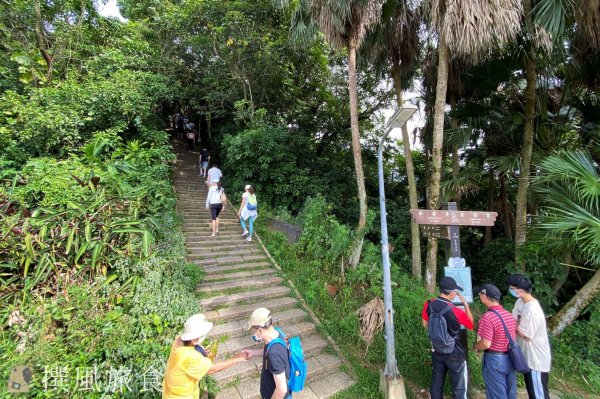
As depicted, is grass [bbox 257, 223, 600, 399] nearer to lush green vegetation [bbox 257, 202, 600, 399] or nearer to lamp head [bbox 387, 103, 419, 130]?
lush green vegetation [bbox 257, 202, 600, 399]

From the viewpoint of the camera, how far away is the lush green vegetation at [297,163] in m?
3.79

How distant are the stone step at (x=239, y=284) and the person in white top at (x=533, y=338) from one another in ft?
13.4

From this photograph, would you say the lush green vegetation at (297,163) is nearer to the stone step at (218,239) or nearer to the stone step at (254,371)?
the stone step at (254,371)

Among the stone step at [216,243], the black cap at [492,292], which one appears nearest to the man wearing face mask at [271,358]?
the black cap at [492,292]

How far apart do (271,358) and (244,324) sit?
8.21ft

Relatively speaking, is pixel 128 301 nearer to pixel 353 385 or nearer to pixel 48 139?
pixel 353 385

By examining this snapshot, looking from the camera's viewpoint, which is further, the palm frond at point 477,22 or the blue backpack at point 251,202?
the blue backpack at point 251,202

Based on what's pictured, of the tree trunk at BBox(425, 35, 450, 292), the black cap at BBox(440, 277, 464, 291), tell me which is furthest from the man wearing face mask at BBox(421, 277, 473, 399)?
the tree trunk at BBox(425, 35, 450, 292)

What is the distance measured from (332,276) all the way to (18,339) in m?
4.90

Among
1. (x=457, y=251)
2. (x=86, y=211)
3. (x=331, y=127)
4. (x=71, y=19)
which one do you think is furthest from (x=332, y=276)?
(x=71, y=19)

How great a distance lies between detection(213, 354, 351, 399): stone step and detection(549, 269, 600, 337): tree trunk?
3995 millimetres

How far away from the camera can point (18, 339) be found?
332 cm

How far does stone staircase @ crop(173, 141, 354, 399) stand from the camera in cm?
370

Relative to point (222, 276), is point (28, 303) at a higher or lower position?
higher
